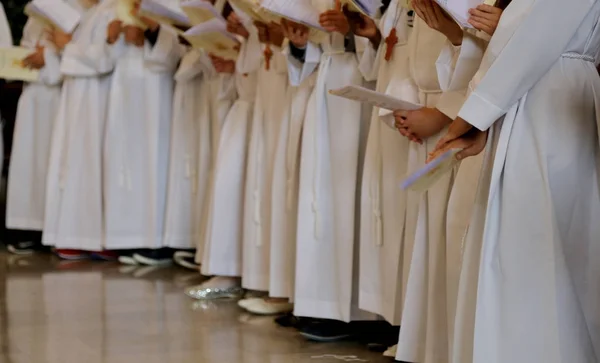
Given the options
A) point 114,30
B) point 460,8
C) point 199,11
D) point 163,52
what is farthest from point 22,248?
Result: point 460,8

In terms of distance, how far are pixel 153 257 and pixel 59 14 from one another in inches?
70.9

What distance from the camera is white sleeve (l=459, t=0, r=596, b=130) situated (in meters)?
2.12

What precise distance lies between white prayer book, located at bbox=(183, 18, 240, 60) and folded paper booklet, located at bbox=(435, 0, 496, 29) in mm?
2128

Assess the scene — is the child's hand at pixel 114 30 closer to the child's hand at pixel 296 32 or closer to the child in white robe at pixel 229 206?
the child in white robe at pixel 229 206

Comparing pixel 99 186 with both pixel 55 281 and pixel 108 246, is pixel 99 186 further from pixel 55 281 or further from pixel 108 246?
pixel 55 281

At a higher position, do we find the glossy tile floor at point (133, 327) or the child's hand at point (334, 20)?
the child's hand at point (334, 20)

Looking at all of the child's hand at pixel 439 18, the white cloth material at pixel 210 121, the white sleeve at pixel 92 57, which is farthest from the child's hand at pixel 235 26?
the child's hand at pixel 439 18

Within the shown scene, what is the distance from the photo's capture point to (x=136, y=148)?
5.94 m

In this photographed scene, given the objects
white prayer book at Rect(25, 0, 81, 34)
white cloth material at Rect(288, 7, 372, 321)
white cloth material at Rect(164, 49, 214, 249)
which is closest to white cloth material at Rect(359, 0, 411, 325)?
white cloth material at Rect(288, 7, 372, 321)

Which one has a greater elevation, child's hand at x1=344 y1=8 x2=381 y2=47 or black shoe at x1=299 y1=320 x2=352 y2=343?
child's hand at x1=344 y1=8 x2=381 y2=47

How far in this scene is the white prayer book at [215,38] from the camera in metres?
4.40

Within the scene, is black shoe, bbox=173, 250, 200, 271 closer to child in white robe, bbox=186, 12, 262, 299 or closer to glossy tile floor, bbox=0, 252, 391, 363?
glossy tile floor, bbox=0, 252, 391, 363

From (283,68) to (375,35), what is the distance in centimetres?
81

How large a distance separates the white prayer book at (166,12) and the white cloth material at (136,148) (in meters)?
0.89
